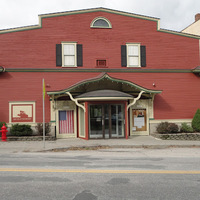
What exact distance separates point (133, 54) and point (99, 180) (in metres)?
13.1

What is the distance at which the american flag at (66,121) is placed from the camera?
1600cm

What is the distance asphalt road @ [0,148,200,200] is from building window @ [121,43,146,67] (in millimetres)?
10489

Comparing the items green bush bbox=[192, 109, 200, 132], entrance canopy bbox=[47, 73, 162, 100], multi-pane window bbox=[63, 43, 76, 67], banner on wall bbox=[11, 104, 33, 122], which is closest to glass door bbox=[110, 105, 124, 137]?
entrance canopy bbox=[47, 73, 162, 100]

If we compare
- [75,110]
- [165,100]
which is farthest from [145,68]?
[75,110]

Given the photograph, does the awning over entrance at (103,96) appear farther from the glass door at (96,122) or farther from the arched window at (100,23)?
the arched window at (100,23)

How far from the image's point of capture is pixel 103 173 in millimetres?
6461

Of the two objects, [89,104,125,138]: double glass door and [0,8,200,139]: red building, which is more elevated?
[0,8,200,139]: red building

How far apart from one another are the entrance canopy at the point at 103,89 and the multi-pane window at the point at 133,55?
2.15m

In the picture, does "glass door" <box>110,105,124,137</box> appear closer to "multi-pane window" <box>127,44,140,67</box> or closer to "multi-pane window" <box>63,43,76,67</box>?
"multi-pane window" <box>127,44,140,67</box>

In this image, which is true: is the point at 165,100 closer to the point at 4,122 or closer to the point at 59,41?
the point at 59,41

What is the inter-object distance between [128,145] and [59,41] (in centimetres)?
960

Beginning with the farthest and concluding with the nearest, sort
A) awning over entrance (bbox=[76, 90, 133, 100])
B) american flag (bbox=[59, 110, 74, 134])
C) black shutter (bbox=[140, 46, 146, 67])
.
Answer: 1. black shutter (bbox=[140, 46, 146, 67])
2. american flag (bbox=[59, 110, 74, 134])
3. awning over entrance (bbox=[76, 90, 133, 100])

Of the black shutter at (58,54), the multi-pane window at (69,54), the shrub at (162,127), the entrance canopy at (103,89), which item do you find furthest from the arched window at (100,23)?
the shrub at (162,127)

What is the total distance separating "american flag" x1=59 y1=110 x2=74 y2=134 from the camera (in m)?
16.0
